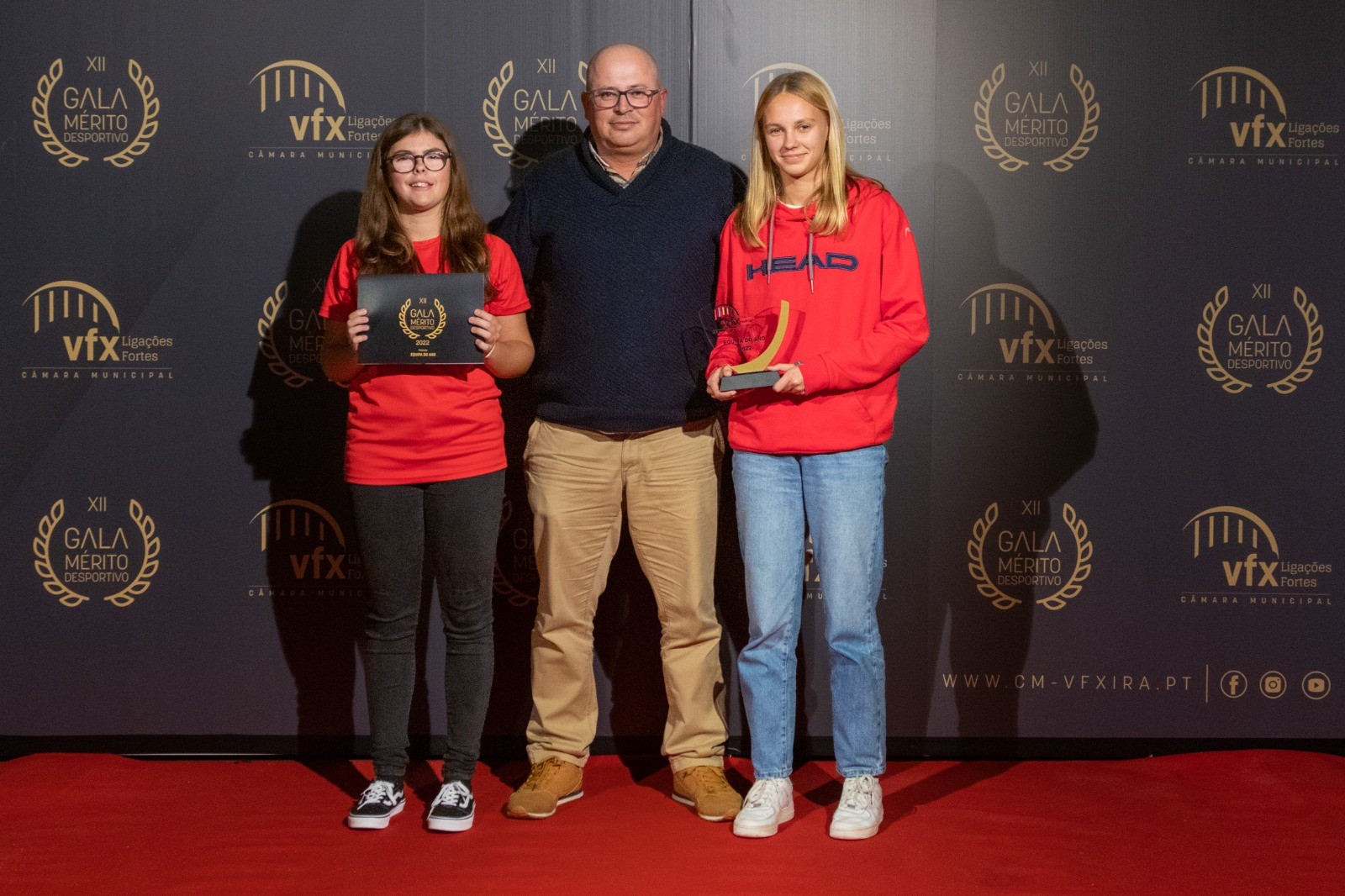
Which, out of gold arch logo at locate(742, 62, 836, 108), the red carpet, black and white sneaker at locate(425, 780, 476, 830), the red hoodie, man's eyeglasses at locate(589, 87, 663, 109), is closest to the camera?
the red carpet

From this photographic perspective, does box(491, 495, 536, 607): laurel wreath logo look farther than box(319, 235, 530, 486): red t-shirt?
Yes

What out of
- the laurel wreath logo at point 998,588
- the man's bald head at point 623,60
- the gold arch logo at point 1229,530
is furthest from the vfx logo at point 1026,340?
the man's bald head at point 623,60

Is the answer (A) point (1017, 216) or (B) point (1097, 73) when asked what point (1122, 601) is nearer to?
(A) point (1017, 216)

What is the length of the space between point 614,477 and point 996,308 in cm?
133

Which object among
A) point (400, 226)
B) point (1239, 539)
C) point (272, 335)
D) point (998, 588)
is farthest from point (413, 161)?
point (1239, 539)

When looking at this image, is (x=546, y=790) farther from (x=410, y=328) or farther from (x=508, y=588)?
(x=410, y=328)

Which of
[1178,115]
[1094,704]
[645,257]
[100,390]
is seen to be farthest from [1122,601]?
[100,390]

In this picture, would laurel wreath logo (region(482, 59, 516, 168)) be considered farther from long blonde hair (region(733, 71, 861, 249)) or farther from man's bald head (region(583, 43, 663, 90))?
long blonde hair (region(733, 71, 861, 249))

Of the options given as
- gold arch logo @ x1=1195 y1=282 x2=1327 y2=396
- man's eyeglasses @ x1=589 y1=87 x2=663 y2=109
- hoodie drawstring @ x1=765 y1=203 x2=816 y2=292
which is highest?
man's eyeglasses @ x1=589 y1=87 x2=663 y2=109

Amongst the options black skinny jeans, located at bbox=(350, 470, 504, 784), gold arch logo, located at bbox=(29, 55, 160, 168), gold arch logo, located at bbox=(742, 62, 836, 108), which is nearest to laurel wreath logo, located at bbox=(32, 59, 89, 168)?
gold arch logo, located at bbox=(29, 55, 160, 168)

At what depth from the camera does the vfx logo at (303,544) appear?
3.43 meters

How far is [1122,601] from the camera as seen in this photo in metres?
3.41

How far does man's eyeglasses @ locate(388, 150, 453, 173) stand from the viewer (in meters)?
2.73

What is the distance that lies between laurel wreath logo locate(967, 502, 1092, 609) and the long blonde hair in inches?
48.4
